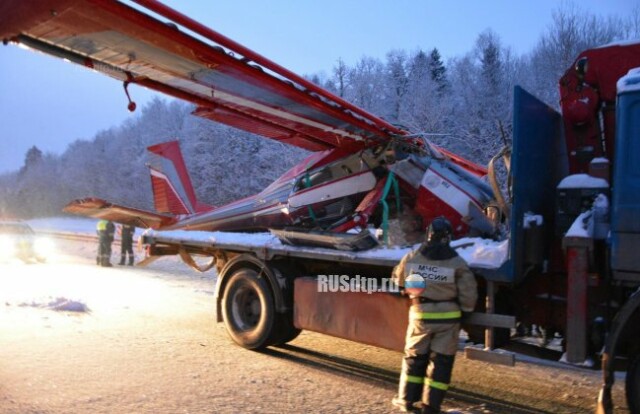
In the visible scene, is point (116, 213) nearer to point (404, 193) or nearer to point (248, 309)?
point (248, 309)

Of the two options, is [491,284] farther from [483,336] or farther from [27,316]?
[27,316]

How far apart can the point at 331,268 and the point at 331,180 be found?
1501mm

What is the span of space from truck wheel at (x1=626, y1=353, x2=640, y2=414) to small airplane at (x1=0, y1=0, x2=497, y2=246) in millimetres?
2181

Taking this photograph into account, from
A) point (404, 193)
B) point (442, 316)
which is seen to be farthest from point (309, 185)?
point (442, 316)

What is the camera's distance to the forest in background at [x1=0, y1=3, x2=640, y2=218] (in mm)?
25547

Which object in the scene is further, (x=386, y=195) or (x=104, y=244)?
(x=104, y=244)

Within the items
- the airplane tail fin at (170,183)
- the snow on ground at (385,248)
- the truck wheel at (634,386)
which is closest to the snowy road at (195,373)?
the truck wheel at (634,386)

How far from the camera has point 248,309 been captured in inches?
291

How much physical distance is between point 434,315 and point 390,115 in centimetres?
3138

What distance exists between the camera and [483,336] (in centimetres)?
516

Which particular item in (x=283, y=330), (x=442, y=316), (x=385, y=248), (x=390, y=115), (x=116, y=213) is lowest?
(x=283, y=330)

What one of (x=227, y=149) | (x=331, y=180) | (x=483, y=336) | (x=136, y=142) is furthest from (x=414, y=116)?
(x=136, y=142)

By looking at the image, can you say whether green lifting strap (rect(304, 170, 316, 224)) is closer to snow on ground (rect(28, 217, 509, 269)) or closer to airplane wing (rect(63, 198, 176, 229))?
snow on ground (rect(28, 217, 509, 269))

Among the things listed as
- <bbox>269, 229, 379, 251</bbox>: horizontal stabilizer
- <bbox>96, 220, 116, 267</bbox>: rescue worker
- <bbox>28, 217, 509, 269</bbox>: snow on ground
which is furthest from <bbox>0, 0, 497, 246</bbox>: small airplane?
<bbox>96, 220, 116, 267</bbox>: rescue worker
